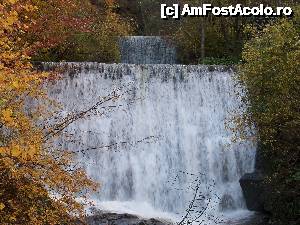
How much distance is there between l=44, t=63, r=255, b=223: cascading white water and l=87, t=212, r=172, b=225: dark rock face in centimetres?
166

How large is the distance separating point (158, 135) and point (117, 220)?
168 inches

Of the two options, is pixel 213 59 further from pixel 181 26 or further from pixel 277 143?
pixel 277 143

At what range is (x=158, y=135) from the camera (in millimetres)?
14914

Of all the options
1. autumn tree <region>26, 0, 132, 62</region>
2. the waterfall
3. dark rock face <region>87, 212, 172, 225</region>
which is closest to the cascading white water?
the waterfall

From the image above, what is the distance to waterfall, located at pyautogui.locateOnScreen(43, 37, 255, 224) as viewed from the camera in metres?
13.9

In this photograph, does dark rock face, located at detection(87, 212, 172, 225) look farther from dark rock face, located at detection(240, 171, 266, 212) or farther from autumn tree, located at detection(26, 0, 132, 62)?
autumn tree, located at detection(26, 0, 132, 62)

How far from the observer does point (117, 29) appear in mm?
21828

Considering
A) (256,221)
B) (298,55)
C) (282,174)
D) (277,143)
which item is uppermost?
(298,55)

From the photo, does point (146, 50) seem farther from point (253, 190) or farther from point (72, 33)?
point (253, 190)

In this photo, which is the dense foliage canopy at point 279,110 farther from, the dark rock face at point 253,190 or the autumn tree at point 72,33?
the autumn tree at point 72,33

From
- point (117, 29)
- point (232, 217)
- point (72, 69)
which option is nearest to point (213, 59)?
point (117, 29)

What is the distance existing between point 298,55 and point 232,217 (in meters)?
4.97

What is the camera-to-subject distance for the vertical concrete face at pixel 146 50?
22.9 meters

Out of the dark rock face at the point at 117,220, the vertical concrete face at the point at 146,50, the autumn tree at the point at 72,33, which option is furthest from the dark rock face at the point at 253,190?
the vertical concrete face at the point at 146,50
